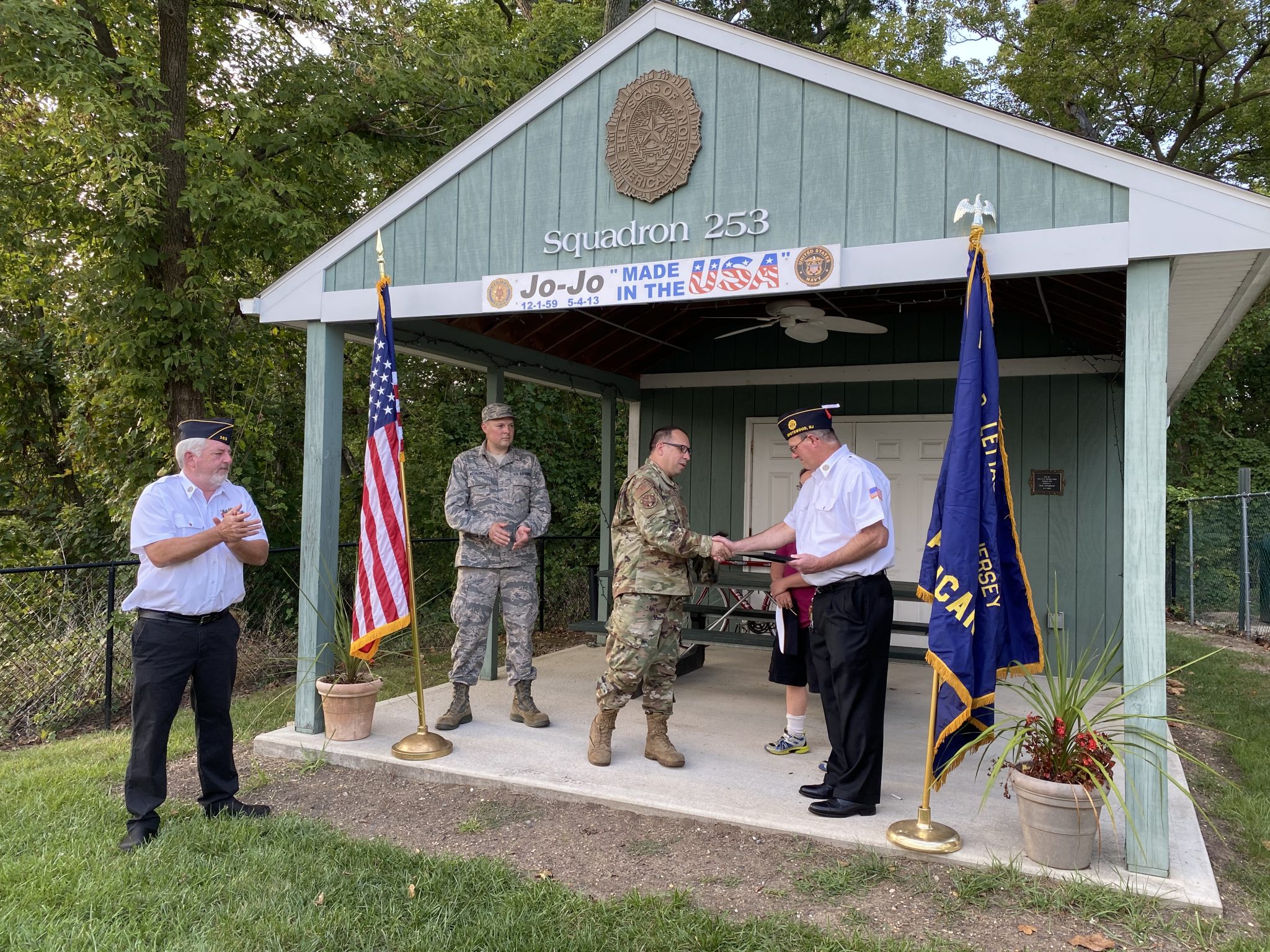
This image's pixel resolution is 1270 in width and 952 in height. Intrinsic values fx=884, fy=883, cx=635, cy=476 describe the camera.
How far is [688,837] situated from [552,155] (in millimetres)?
3548

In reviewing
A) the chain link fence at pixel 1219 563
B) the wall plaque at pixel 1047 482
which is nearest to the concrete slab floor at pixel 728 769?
the wall plaque at pixel 1047 482

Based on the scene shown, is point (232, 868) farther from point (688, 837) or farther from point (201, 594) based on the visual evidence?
point (688, 837)

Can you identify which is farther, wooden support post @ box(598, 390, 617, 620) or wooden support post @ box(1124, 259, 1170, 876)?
wooden support post @ box(598, 390, 617, 620)

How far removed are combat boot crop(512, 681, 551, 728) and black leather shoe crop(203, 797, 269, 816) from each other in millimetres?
1665

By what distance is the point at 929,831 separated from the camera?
3633mm

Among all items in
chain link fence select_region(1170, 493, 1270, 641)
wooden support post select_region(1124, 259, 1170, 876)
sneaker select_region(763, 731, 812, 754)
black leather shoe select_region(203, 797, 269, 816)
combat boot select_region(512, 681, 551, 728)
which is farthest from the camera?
chain link fence select_region(1170, 493, 1270, 641)

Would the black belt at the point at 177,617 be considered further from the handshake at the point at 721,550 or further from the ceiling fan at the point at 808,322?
the ceiling fan at the point at 808,322

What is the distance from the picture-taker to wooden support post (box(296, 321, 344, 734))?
17.4ft

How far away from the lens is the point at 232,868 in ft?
11.4

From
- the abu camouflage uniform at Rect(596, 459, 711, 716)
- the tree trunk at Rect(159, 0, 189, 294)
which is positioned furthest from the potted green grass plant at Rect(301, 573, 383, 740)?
the tree trunk at Rect(159, 0, 189, 294)

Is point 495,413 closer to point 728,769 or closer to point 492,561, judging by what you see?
point 492,561

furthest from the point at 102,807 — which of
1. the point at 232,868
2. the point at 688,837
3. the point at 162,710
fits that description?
the point at 688,837

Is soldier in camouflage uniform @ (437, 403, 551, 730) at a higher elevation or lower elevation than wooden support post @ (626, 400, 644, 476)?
lower

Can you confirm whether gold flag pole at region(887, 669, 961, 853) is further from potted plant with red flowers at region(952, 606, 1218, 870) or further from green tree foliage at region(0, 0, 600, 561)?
green tree foliage at region(0, 0, 600, 561)
